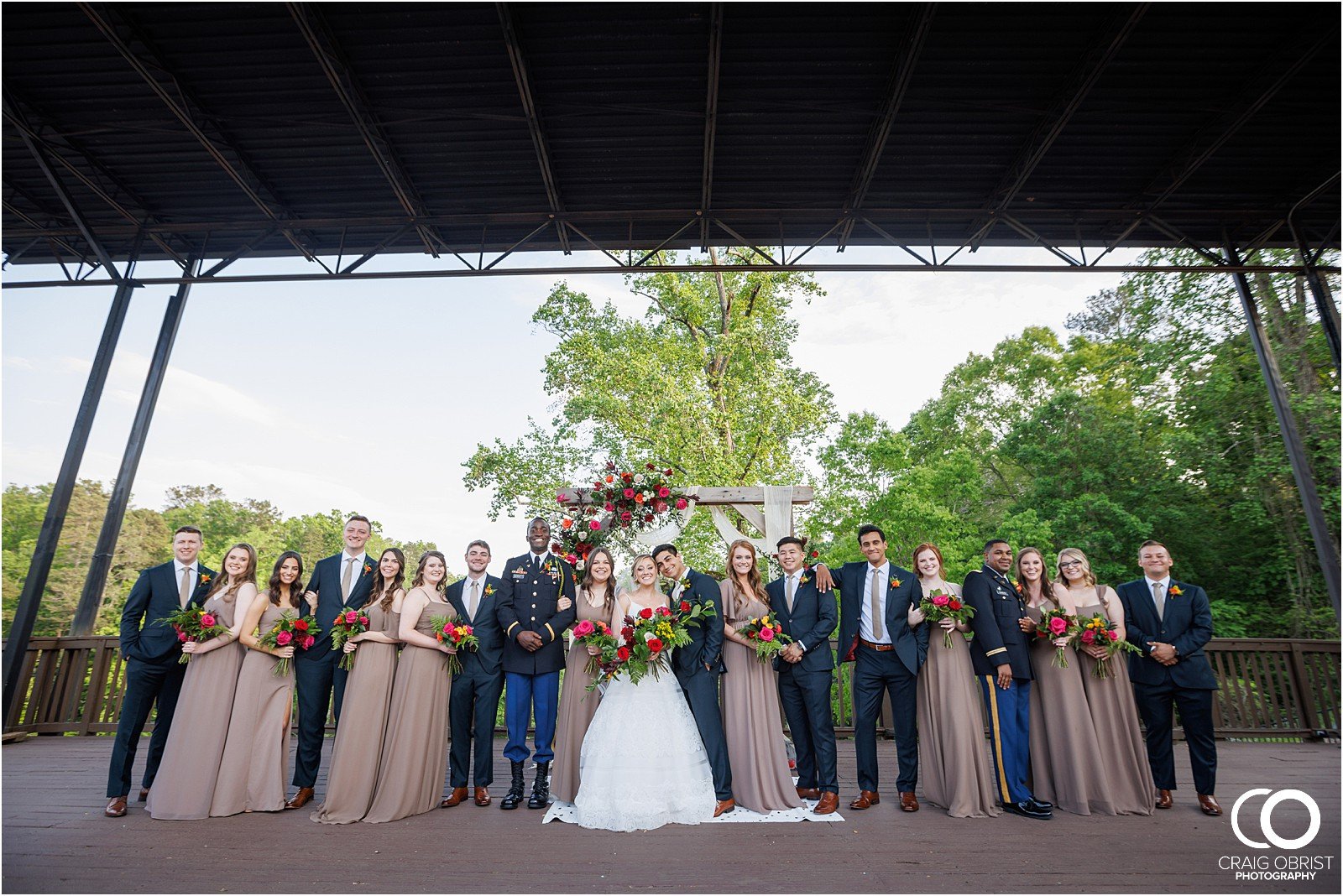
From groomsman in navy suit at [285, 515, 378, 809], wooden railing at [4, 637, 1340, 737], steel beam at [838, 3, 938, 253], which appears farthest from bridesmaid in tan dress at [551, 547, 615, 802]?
steel beam at [838, 3, 938, 253]

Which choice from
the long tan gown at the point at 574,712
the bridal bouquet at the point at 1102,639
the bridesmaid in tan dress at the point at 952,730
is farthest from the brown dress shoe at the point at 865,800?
the long tan gown at the point at 574,712

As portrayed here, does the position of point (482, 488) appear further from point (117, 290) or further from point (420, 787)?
point (420, 787)

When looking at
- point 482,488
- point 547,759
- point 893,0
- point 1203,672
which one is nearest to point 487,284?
point 482,488

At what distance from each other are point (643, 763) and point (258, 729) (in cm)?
259

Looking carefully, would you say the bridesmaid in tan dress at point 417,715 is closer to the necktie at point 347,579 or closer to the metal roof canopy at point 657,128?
the necktie at point 347,579

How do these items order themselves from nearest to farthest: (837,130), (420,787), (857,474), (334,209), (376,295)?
(420,787), (837,130), (334,209), (857,474), (376,295)

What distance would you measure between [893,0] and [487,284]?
1825 cm

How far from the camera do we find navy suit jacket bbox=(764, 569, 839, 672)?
14.6ft

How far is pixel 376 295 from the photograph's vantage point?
24094 mm

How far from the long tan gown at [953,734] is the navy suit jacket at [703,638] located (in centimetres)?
143

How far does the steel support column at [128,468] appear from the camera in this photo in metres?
7.86

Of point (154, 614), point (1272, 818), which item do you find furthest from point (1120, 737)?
point (154, 614)

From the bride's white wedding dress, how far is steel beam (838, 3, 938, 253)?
18.8 feet

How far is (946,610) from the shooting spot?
4.34 m
